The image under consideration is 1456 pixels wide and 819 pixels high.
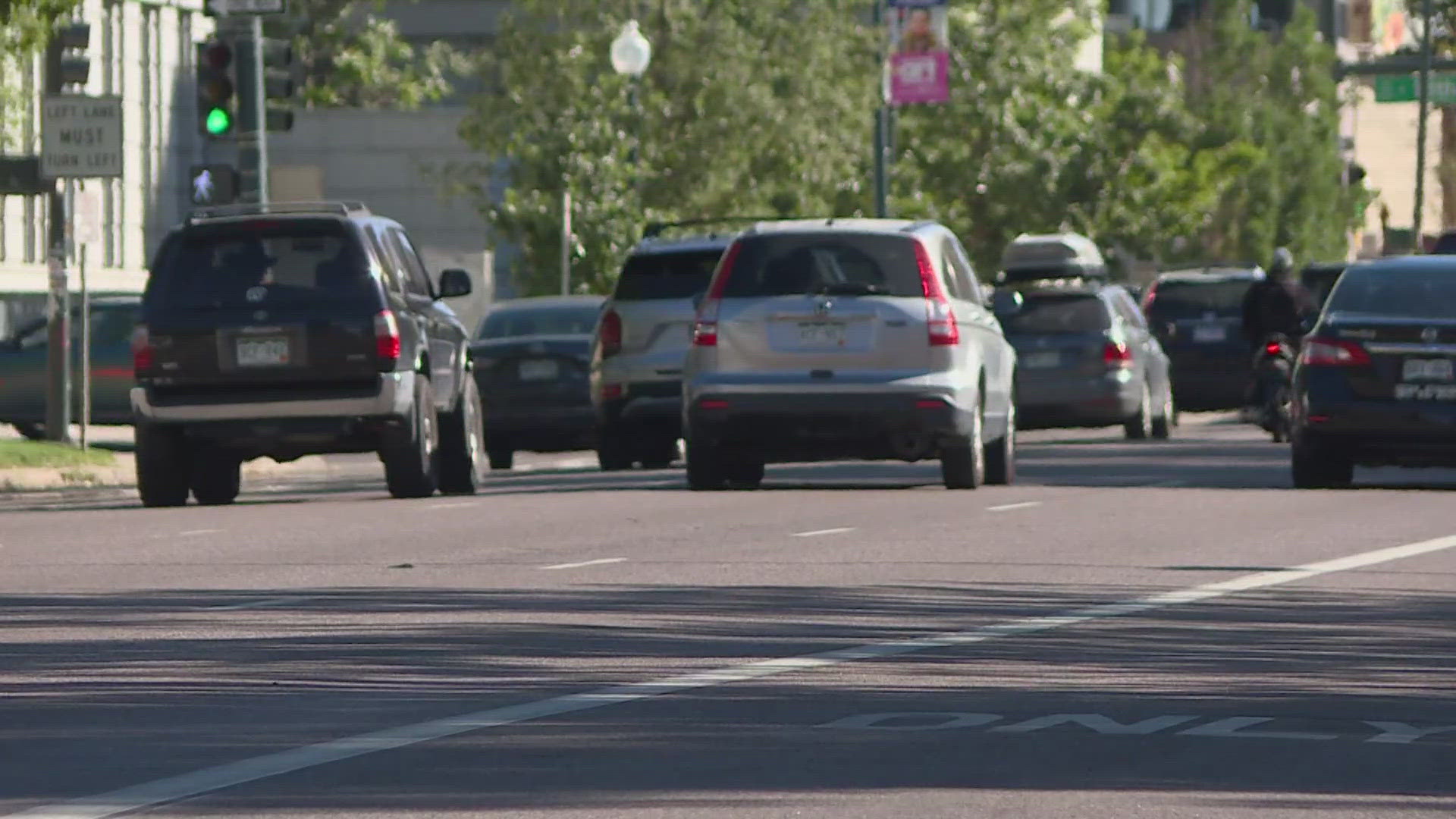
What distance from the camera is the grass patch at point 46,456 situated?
26781 mm

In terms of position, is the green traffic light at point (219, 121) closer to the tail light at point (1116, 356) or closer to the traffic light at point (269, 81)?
the traffic light at point (269, 81)

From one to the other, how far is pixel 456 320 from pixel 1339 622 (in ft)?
38.1

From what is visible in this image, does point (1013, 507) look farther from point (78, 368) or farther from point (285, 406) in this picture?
point (78, 368)

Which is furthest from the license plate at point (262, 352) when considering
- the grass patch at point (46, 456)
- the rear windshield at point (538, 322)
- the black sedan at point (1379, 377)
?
the rear windshield at point (538, 322)

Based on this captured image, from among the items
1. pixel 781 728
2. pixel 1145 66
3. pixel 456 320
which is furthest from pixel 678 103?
pixel 781 728

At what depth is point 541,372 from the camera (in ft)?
95.5

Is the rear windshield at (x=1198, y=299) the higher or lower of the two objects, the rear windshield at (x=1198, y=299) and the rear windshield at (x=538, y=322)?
the lower

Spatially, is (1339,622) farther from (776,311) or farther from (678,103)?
(678,103)

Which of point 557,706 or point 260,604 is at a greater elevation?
point 557,706

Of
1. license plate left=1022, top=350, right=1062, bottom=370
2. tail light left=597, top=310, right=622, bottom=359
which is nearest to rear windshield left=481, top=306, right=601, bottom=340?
license plate left=1022, top=350, right=1062, bottom=370

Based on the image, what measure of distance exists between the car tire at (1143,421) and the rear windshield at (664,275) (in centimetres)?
835

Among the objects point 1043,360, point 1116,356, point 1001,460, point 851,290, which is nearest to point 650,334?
point 1001,460

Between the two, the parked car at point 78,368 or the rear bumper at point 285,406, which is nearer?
the rear bumper at point 285,406

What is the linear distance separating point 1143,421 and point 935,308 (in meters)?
11.8
